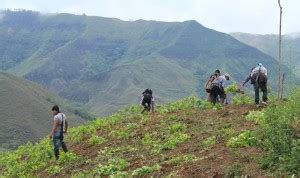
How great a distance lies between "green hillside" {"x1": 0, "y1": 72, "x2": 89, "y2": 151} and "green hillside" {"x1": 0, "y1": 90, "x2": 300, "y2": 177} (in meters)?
127

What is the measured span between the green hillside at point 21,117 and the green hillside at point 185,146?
127 meters

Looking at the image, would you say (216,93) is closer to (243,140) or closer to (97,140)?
(97,140)

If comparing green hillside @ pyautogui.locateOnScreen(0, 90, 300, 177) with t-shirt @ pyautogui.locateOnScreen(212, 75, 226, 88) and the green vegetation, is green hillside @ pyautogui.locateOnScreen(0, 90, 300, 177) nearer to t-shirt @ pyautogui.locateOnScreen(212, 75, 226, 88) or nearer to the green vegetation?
the green vegetation

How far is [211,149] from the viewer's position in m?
15.1

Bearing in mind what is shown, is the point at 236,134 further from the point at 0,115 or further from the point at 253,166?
the point at 0,115

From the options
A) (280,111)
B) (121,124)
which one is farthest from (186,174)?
(121,124)

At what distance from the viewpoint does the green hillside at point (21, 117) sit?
15725cm

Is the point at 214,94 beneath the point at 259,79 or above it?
beneath

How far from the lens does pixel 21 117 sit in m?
173

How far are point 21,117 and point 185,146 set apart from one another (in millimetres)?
161995

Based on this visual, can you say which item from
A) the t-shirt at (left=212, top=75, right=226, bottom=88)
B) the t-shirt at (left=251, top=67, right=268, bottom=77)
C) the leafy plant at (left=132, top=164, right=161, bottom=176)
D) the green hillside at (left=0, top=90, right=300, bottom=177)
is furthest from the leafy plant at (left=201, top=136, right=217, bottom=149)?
the t-shirt at (left=212, top=75, right=226, bottom=88)

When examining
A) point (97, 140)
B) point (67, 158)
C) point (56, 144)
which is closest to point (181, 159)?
point (67, 158)

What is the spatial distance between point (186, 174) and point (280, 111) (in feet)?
8.74

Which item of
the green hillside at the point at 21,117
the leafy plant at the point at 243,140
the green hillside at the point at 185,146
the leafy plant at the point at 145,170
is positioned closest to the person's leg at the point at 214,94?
the green hillside at the point at 185,146
